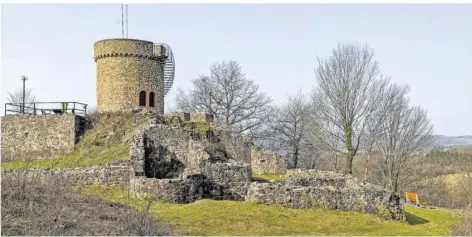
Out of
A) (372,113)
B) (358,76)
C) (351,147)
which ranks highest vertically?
(358,76)

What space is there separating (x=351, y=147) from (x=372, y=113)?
3.97 m

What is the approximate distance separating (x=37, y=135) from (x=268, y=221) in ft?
65.2

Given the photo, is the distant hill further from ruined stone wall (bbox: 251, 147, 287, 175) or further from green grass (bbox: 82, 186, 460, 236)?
green grass (bbox: 82, 186, 460, 236)

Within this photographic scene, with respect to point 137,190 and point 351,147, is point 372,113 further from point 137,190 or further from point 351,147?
point 137,190

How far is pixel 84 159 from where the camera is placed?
28.7 m

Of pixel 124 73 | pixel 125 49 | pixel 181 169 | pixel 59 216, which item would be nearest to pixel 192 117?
pixel 124 73

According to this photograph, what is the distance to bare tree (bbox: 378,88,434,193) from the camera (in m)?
41.2

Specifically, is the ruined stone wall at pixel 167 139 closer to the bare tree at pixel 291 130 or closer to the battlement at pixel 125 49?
the battlement at pixel 125 49

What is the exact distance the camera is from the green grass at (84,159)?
26859 mm

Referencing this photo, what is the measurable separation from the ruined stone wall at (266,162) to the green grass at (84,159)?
9.94m

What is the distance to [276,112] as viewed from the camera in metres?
53.8

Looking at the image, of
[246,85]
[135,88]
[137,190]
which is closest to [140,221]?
[137,190]

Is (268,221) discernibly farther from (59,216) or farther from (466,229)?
(59,216)

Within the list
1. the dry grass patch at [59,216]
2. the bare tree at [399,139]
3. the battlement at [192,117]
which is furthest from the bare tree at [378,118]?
the dry grass patch at [59,216]
